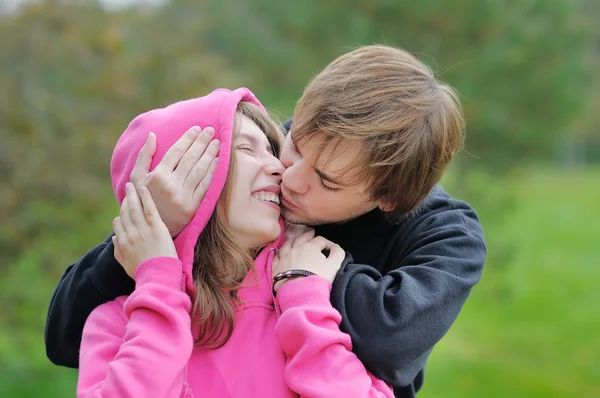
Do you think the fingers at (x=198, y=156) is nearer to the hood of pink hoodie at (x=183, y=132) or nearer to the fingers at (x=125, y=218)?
the hood of pink hoodie at (x=183, y=132)

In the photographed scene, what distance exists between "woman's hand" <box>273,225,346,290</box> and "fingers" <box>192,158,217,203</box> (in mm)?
259

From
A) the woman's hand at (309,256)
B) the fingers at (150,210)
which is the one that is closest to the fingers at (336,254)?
the woman's hand at (309,256)

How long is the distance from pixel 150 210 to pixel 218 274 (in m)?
0.24

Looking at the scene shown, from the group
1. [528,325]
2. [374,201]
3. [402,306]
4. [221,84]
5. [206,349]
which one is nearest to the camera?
[402,306]

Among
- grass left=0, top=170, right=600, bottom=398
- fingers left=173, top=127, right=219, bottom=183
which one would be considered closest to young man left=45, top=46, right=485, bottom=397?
fingers left=173, top=127, right=219, bottom=183

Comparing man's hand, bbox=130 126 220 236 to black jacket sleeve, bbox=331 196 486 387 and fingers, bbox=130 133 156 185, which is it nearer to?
fingers, bbox=130 133 156 185

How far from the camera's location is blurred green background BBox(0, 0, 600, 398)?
19.6 feet

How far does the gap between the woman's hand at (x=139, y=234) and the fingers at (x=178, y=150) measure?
0.08m

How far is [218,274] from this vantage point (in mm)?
1929

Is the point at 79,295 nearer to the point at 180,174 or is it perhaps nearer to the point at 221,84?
the point at 180,174

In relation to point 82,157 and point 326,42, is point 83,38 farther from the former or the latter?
point 326,42

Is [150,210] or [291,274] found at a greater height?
[150,210]

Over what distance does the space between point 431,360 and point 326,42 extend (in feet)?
16.8

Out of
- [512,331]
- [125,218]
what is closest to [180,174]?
[125,218]
